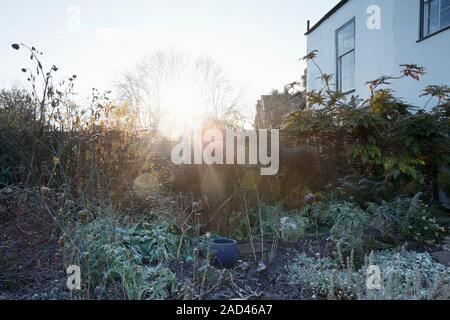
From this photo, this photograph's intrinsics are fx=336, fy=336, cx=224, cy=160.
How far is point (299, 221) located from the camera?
3.79 m

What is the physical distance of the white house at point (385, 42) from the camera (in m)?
5.86

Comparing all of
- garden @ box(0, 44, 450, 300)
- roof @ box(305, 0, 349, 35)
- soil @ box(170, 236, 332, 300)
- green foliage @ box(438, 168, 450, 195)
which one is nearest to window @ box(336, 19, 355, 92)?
roof @ box(305, 0, 349, 35)

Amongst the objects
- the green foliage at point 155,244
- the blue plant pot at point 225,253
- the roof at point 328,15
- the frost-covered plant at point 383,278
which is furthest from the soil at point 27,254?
the roof at point 328,15

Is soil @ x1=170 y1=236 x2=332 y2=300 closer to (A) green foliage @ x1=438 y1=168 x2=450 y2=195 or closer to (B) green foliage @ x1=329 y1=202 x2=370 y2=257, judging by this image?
(B) green foliage @ x1=329 y1=202 x2=370 y2=257

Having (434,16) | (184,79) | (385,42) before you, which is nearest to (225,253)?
(434,16)

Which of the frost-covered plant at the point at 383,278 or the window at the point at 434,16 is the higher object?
the window at the point at 434,16

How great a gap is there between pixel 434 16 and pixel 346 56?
95.6 inches

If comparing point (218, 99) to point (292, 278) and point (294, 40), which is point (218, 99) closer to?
point (294, 40)

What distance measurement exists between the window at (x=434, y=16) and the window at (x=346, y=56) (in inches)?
75.0

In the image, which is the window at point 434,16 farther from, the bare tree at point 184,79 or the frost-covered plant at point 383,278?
the bare tree at point 184,79

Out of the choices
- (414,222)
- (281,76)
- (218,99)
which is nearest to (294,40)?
(281,76)

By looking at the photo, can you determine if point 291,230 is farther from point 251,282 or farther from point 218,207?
point 251,282

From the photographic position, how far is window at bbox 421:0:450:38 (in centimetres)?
584
